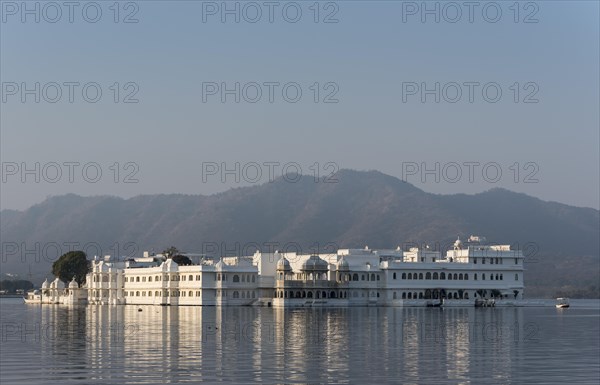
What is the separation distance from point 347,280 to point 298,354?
253ft

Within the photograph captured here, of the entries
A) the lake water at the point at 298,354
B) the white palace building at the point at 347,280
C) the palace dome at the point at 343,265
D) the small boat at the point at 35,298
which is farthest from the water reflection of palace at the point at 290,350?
the small boat at the point at 35,298

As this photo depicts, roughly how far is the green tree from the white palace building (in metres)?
25.5

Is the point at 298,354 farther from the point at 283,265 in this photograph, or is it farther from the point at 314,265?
the point at 314,265

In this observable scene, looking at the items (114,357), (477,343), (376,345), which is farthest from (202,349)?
(477,343)

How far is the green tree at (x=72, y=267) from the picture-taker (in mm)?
153875

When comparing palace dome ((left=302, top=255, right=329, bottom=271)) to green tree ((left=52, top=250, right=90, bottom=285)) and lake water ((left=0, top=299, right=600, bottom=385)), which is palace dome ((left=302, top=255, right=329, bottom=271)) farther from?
lake water ((left=0, top=299, right=600, bottom=385))

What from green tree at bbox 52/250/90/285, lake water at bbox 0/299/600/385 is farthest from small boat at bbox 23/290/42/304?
Answer: lake water at bbox 0/299/600/385

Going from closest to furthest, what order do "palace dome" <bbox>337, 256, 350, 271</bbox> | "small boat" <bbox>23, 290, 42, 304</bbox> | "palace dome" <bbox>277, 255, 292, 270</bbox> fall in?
"palace dome" <bbox>277, 255, 292, 270</bbox>, "palace dome" <bbox>337, 256, 350, 271</bbox>, "small boat" <bbox>23, 290, 42, 304</bbox>

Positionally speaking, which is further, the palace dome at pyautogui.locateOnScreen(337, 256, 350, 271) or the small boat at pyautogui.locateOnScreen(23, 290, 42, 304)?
the small boat at pyautogui.locateOnScreen(23, 290, 42, 304)

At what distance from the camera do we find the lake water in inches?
1366

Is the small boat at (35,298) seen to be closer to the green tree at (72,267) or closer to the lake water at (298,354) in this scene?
the green tree at (72,267)

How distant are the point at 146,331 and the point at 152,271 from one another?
67357 millimetres

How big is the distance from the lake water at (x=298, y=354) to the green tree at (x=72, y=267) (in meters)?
87.9

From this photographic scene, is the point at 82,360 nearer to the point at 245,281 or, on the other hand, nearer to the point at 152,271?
the point at 245,281
